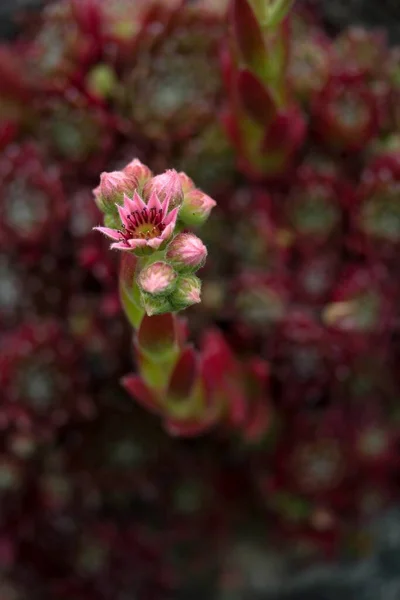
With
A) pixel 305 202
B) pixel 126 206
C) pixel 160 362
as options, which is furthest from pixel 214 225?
pixel 126 206

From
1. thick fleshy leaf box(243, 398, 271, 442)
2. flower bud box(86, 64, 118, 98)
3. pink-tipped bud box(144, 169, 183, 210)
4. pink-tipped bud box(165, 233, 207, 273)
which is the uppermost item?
flower bud box(86, 64, 118, 98)

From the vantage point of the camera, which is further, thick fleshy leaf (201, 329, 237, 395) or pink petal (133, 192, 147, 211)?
thick fleshy leaf (201, 329, 237, 395)

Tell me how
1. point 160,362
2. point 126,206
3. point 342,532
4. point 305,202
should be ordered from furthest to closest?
point 342,532
point 305,202
point 160,362
point 126,206

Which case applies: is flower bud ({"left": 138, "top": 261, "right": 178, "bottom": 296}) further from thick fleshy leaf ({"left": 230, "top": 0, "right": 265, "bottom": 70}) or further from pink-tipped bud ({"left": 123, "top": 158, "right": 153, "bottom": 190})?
thick fleshy leaf ({"left": 230, "top": 0, "right": 265, "bottom": 70})

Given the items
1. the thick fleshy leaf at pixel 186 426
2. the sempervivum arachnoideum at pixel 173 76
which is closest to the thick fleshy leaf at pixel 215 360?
the thick fleshy leaf at pixel 186 426

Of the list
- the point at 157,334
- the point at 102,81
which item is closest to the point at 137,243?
the point at 157,334

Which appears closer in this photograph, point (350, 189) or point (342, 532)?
point (350, 189)

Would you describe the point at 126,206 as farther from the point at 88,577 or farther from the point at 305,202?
the point at 88,577

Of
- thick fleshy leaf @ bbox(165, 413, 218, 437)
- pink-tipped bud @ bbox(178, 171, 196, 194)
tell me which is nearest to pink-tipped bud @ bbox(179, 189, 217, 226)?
pink-tipped bud @ bbox(178, 171, 196, 194)
